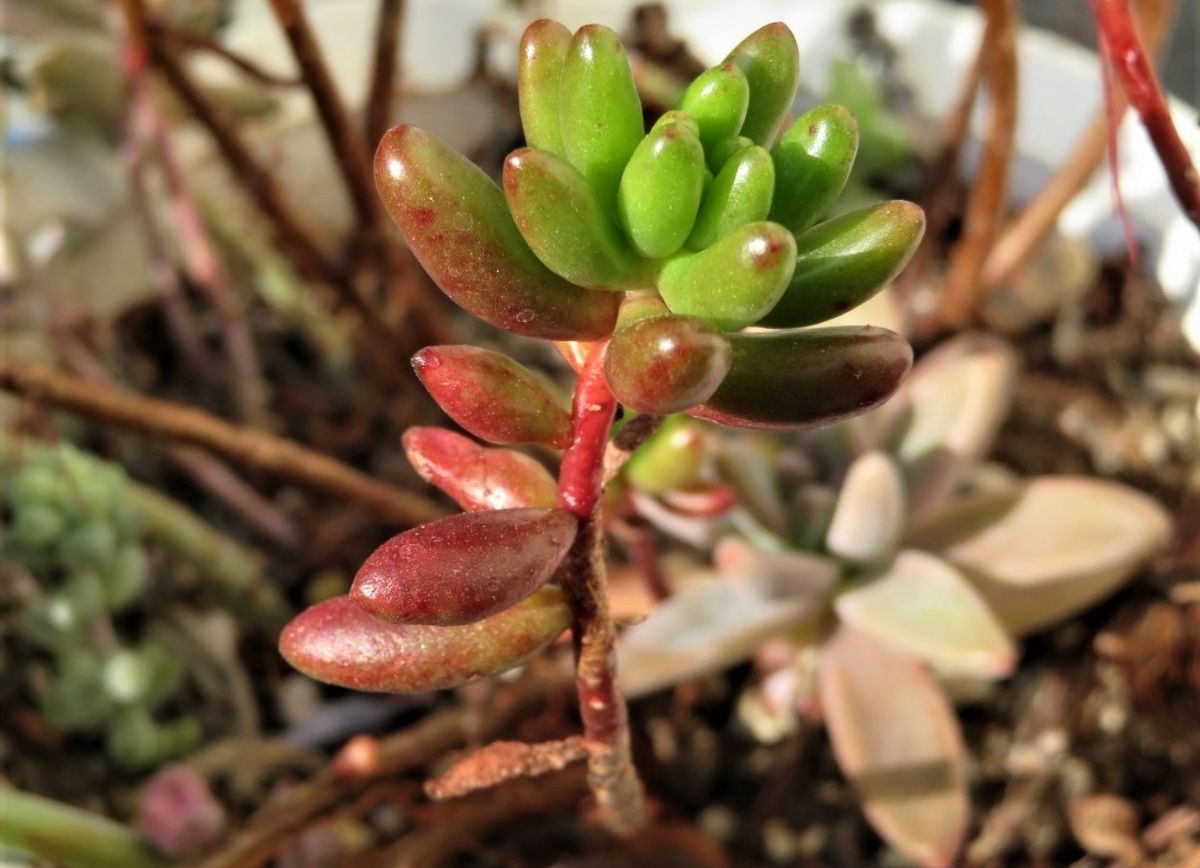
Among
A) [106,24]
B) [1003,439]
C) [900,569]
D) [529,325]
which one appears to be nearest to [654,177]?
[529,325]

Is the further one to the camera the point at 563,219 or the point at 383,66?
the point at 383,66

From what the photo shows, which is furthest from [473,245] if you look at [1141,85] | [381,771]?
[381,771]

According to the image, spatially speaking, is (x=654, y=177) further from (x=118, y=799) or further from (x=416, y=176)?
(x=118, y=799)

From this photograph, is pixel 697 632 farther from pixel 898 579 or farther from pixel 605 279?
pixel 605 279


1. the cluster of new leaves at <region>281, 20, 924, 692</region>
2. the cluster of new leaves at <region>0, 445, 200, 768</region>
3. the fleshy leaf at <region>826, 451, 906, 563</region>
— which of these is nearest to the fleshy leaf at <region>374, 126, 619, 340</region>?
the cluster of new leaves at <region>281, 20, 924, 692</region>

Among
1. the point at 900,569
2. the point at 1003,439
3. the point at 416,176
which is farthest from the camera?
the point at 1003,439

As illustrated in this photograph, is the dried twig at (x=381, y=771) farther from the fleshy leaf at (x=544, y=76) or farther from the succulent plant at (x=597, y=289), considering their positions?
the fleshy leaf at (x=544, y=76)
